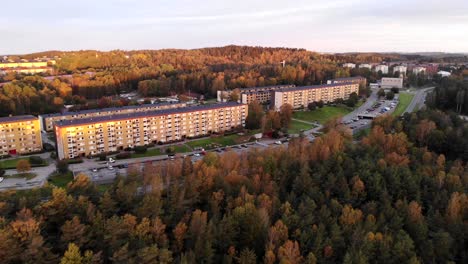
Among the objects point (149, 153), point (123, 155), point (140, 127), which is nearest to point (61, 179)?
point (123, 155)

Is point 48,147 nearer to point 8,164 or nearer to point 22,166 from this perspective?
point 8,164

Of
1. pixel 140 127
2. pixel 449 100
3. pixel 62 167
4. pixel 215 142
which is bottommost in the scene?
pixel 215 142

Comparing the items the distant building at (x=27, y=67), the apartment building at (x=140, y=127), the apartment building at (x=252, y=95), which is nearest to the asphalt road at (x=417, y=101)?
the apartment building at (x=252, y=95)

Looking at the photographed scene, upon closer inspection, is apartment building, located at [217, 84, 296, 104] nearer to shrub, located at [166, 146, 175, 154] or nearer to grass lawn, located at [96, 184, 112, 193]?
shrub, located at [166, 146, 175, 154]

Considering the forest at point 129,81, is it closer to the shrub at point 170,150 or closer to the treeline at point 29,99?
the treeline at point 29,99

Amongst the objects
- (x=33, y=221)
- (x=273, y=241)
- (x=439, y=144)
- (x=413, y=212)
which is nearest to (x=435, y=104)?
(x=439, y=144)

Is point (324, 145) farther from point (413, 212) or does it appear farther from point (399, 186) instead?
point (413, 212)
